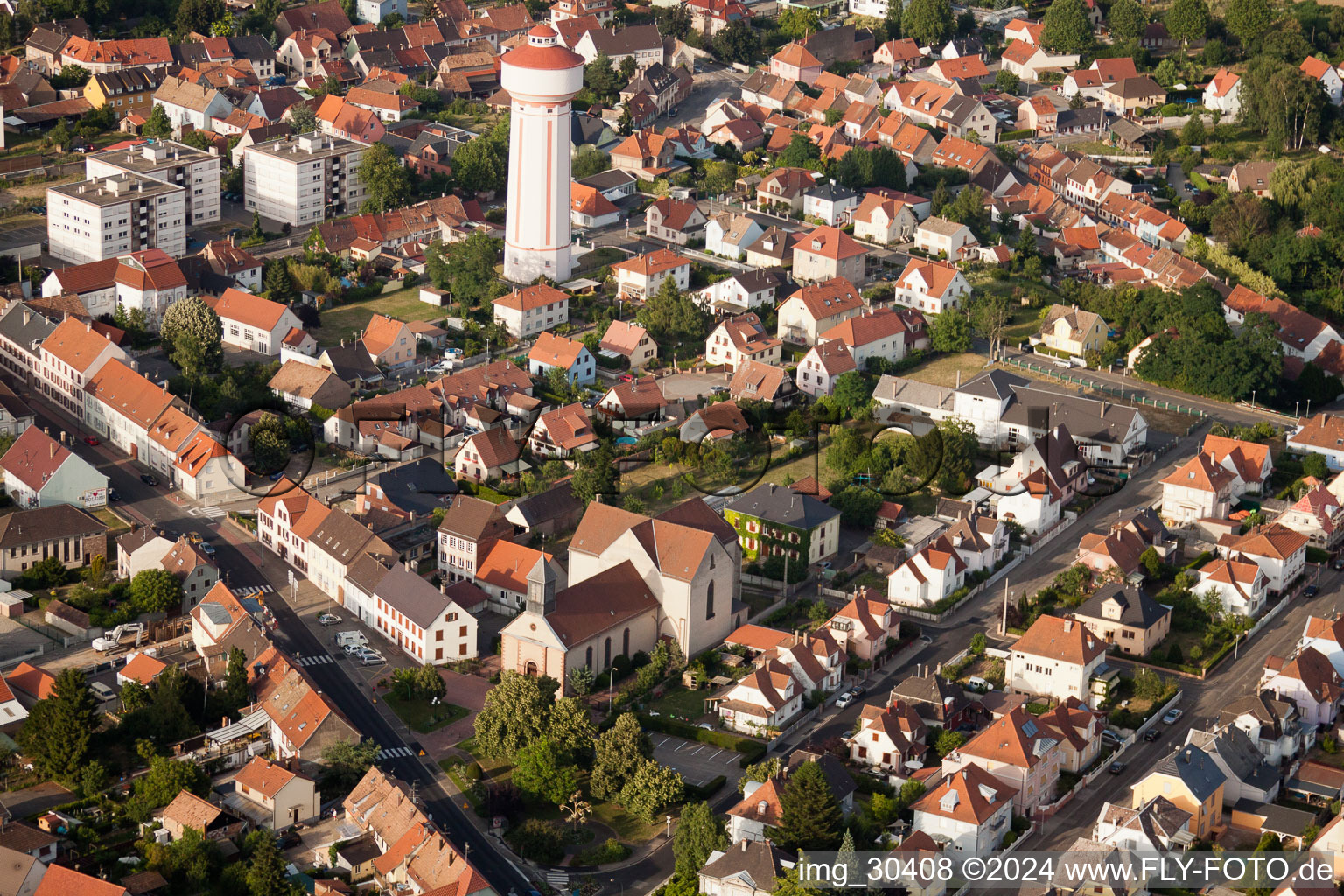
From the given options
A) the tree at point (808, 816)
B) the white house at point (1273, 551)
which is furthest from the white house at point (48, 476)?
the white house at point (1273, 551)

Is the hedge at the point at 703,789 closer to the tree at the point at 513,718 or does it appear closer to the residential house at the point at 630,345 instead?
the tree at the point at 513,718

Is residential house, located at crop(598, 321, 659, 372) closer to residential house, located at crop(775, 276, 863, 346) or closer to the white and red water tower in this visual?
residential house, located at crop(775, 276, 863, 346)

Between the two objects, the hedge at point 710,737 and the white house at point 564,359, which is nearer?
the hedge at point 710,737

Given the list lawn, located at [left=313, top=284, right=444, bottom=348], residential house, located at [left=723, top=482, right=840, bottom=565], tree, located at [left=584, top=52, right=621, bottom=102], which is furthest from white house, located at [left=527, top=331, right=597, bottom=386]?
tree, located at [left=584, top=52, right=621, bottom=102]

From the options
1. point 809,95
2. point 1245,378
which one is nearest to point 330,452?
point 1245,378

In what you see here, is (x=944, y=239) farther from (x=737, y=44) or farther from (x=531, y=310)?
(x=737, y=44)

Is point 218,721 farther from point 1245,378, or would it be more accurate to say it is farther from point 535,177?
point 1245,378
